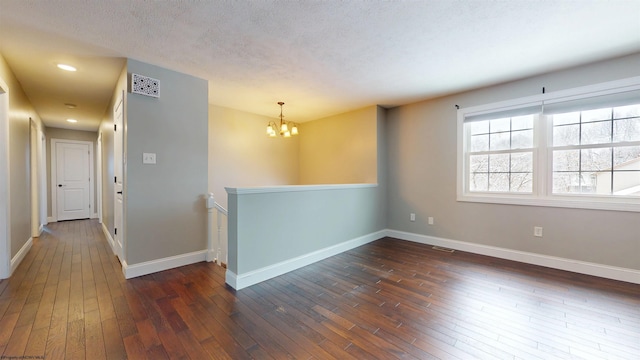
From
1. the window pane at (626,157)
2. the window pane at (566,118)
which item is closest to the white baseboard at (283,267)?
the window pane at (566,118)

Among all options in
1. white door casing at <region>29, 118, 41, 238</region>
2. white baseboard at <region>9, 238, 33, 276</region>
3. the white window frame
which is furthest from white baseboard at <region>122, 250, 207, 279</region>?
the white window frame

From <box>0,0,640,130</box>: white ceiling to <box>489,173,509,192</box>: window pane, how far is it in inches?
52.7

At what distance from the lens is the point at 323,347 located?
1713 millimetres

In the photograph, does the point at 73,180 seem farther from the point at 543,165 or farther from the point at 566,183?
the point at 566,183

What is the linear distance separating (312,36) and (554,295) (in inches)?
134

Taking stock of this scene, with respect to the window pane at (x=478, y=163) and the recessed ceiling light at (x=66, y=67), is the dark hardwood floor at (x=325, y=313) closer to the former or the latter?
the window pane at (x=478, y=163)

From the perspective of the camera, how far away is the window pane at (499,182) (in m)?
3.61

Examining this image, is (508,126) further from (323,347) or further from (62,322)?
(62,322)

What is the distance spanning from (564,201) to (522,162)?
2.20ft

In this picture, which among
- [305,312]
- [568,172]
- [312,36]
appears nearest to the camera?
[305,312]

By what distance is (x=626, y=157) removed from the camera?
2.81 meters

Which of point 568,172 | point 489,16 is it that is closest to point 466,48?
point 489,16

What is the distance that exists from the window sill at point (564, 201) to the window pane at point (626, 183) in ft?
Answer: 0.31

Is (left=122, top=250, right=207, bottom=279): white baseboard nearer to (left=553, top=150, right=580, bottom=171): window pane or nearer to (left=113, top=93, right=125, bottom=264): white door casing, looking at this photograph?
(left=113, top=93, right=125, bottom=264): white door casing
